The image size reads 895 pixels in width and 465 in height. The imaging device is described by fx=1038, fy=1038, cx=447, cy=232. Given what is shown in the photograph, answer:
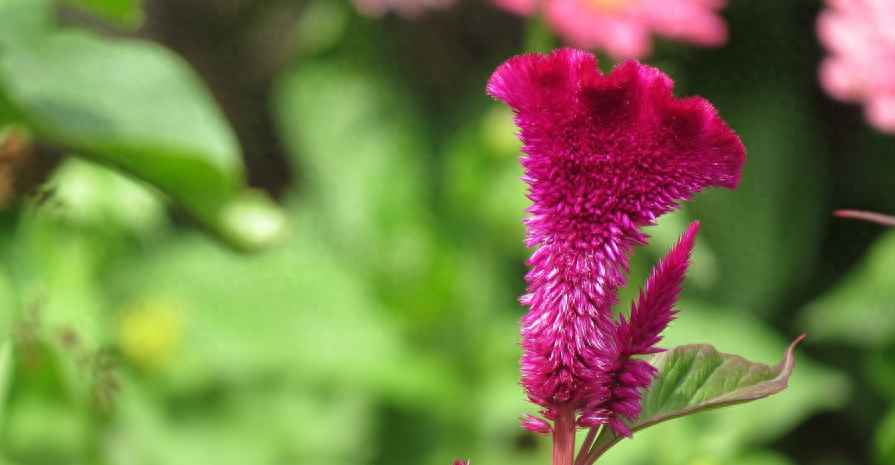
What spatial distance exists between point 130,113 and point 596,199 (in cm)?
45

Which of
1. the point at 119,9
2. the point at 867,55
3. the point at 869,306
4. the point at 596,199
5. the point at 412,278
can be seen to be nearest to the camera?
the point at 596,199

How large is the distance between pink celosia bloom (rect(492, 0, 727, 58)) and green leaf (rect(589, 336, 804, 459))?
739 mm

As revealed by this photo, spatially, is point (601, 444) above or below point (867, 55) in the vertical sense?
below

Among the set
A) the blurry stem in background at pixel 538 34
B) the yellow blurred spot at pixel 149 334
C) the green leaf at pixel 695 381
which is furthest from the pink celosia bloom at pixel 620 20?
the green leaf at pixel 695 381

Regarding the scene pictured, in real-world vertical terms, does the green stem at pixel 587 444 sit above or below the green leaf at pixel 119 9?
below

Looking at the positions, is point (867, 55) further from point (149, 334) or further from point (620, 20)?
point (149, 334)

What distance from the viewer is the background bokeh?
1.00m

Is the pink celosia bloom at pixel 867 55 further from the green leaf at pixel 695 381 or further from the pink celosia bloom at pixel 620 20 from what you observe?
the green leaf at pixel 695 381

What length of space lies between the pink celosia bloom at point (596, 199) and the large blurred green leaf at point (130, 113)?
0.34 m

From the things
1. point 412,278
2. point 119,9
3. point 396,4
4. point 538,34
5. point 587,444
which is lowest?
point 587,444

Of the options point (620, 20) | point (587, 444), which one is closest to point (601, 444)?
point (587, 444)

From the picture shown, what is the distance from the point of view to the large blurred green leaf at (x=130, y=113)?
1.84 ft

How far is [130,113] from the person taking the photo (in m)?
0.64

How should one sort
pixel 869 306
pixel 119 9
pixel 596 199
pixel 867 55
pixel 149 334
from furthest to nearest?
1. pixel 149 334
2. pixel 869 306
3. pixel 867 55
4. pixel 119 9
5. pixel 596 199
